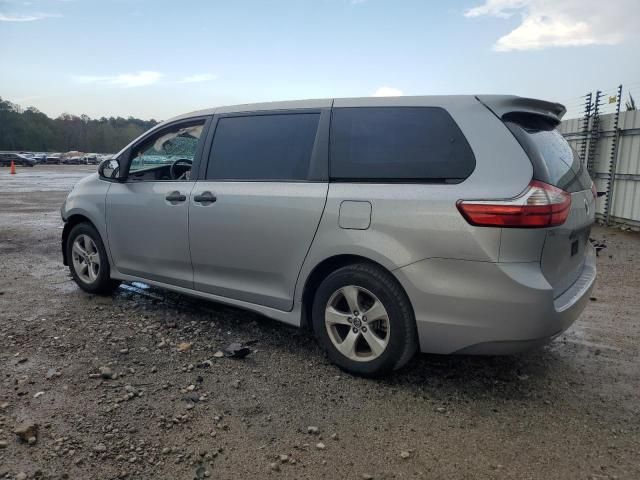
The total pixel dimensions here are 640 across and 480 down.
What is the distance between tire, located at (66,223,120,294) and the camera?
16.1 ft

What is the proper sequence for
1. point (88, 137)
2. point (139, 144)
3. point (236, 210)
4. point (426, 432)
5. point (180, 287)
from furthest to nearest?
point (88, 137), point (139, 144), point (180, 287), point (236, 210), point (426, 432)

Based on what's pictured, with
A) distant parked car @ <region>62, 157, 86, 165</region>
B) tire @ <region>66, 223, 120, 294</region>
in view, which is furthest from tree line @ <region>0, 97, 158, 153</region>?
tire @ <region>66, 223, 120, 294</region>

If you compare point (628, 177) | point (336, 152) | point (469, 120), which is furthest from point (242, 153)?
point (628, 177)

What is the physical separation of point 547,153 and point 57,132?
11661 centimetres

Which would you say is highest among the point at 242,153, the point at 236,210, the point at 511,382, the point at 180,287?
the point at 242,153

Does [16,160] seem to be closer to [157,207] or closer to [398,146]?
[157,207]

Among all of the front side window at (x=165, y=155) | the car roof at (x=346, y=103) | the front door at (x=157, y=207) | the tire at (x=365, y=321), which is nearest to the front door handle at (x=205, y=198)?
the front door at (x=157, y=207)

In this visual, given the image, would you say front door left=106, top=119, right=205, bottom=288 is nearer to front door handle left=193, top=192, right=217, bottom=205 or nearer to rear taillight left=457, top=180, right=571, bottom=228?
front door handle left=193, top=192, right=217, bottom=205

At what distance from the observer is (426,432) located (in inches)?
108

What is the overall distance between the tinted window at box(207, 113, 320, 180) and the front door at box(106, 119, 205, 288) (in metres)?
0.27

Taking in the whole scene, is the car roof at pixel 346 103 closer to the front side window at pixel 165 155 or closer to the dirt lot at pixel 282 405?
the front side window at pixel 165 155

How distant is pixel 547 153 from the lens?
302 cm

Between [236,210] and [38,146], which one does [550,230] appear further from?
[38,146]

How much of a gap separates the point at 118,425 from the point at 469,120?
2.65m
